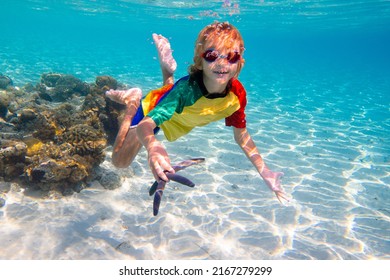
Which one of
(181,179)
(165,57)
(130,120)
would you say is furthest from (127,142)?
(181,179)

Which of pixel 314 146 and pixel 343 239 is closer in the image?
pixel 343 239

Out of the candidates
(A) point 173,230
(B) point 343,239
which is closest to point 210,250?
(A) point 173,230

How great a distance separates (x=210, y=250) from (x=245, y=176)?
10.6ft

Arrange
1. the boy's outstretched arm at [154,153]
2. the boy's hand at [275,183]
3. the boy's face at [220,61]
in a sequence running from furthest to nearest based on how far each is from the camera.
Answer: the boy's hand at [275,183]
the boy's face at [220,61]
the boy's outstretched arm at [154,153]

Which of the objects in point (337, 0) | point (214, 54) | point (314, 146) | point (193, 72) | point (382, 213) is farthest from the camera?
point (337, 0)

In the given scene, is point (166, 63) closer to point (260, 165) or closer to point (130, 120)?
point (130, 120)

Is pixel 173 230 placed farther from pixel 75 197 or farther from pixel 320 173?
pixel 320 173

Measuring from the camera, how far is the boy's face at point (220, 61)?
3336 mm

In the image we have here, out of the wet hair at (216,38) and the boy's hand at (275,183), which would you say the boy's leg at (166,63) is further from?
the boy's hand at (275,183)

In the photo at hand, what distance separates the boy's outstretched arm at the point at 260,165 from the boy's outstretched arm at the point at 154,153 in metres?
1.74

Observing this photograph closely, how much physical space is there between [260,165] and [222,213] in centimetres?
234

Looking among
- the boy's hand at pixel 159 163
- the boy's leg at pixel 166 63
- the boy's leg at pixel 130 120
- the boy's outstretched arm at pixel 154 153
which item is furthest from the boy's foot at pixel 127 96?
the boy's hand at pixel 159 163

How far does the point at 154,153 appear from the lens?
95.1 inches

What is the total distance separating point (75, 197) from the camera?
5746mm
